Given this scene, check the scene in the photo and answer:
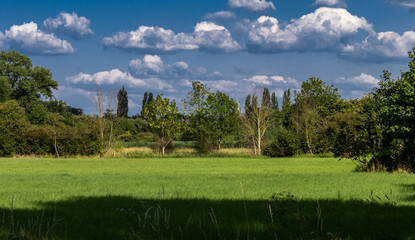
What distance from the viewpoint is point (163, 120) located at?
52.8 meters

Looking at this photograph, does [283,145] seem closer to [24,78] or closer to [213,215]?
[213,215]

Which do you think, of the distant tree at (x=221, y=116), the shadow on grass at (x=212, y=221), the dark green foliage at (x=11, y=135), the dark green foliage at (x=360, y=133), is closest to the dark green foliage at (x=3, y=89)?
the dark green foliage at (x=11, y=135)

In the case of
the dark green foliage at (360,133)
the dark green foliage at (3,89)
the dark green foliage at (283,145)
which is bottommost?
the dark green foliage at (283,145)

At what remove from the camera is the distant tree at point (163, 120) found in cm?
5259

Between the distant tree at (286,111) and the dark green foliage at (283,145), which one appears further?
the distant tree at (286,111)

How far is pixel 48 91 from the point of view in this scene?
7800cm

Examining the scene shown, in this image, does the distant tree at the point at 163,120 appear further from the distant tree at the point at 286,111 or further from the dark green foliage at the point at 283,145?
the distant tree at the point at 286,111

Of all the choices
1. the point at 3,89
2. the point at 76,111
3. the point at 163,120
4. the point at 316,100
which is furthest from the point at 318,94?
the point at 76,111

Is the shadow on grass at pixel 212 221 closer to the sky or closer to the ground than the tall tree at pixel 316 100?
closer to the ground

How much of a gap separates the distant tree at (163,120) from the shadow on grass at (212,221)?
41.8 m

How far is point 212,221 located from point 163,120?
45.7 metres

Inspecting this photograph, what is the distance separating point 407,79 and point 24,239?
19.8 meters

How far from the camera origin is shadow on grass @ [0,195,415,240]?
625cm

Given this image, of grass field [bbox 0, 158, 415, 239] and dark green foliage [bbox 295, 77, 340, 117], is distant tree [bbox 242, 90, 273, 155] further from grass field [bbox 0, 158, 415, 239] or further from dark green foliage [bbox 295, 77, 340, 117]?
grass field [bbox 0, 158, 415, 239]
